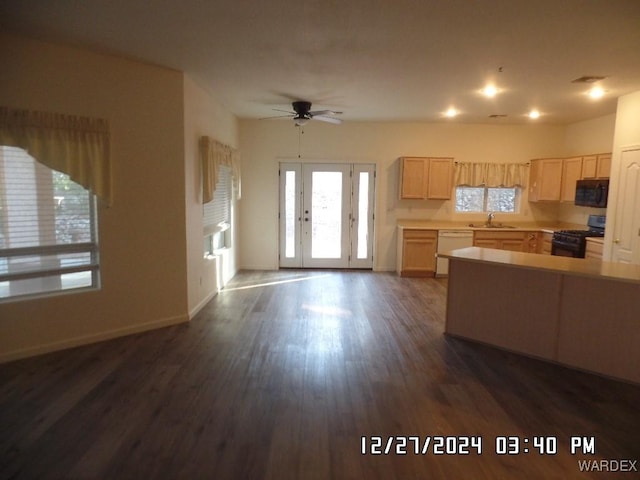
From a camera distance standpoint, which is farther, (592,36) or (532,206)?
(532,206)

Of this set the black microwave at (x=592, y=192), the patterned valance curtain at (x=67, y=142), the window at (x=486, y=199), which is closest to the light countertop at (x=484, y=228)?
the window at (x=486, y=199)

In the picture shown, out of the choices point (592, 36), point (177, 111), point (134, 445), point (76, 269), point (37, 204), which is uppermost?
point (592, 36)

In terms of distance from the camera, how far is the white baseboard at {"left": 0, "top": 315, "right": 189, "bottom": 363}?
3297mm

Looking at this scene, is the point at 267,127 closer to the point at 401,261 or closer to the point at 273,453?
the point at 401,261

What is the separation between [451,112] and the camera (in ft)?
19.5

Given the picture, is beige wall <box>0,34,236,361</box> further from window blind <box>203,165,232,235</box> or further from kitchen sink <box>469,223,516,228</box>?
kitchen sink <box>469,223,516,228</box>

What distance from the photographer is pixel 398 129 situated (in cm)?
693

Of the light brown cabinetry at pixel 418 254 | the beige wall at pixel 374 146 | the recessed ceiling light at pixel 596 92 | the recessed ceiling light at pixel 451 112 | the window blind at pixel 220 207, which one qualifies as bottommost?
the light brown cabinetry at pixel 418 254

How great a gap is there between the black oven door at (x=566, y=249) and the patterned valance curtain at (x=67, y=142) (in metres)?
6.01

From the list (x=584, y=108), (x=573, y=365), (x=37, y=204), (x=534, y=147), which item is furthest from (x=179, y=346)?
(x=534, y=147)

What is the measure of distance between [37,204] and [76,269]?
68cm

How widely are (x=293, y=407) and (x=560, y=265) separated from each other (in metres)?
2.62

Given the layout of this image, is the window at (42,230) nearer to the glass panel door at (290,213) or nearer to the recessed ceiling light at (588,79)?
the glass panel door at (290,213)

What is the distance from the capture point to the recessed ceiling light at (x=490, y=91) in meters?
4.46
